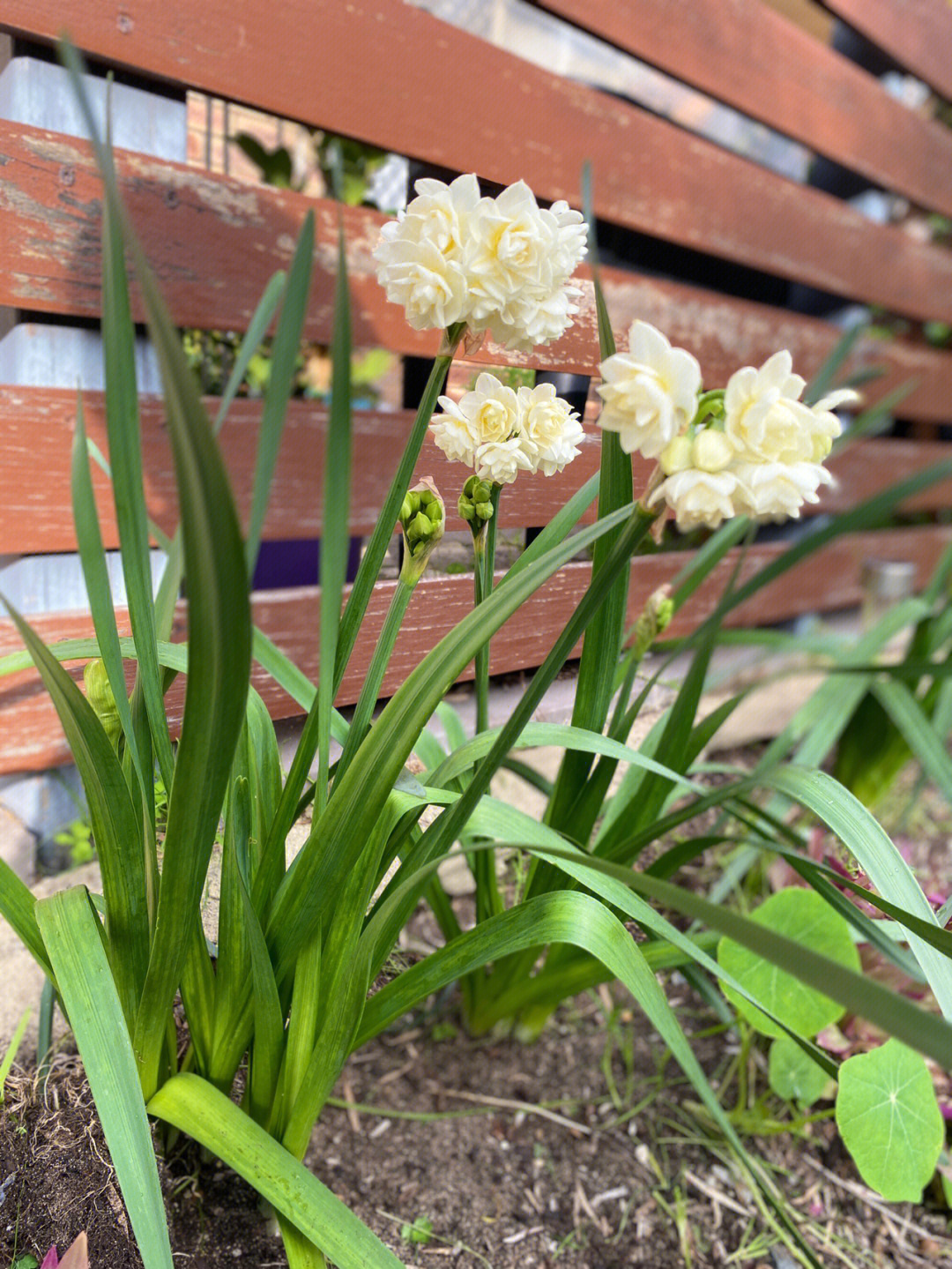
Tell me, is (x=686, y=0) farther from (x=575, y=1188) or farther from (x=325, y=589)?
(x=575, y=1188)

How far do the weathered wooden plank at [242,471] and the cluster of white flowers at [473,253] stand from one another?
0.16 meters

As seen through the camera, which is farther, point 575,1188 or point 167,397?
point 575,1188

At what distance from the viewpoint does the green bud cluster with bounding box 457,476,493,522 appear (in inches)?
26.5

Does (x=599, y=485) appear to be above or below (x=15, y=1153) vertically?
above

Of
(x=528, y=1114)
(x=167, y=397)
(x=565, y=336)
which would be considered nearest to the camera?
(x=167, y=397)

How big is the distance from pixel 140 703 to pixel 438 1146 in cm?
63

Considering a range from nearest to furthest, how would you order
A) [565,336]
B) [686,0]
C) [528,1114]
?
[565,336] < [528,1114] < [686,0]

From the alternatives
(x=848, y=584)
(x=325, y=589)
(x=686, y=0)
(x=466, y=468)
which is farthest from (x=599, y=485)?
(x=848, y=584)

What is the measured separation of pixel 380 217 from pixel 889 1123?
1.26 metres

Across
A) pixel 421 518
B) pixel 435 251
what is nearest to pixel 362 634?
pixel 421 518

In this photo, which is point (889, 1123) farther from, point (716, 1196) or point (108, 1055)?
point (108, 1055)

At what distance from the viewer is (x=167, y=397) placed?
388 mm

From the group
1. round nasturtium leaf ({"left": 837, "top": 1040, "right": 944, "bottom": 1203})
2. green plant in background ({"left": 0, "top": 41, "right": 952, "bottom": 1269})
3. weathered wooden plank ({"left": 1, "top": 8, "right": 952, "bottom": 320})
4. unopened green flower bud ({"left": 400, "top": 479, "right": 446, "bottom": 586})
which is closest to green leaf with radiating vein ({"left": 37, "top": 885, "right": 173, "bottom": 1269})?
green plant in background ({"left": 0, "top": 41, "right": 952, "bottom": 1269})

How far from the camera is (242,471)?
1.20 meters
